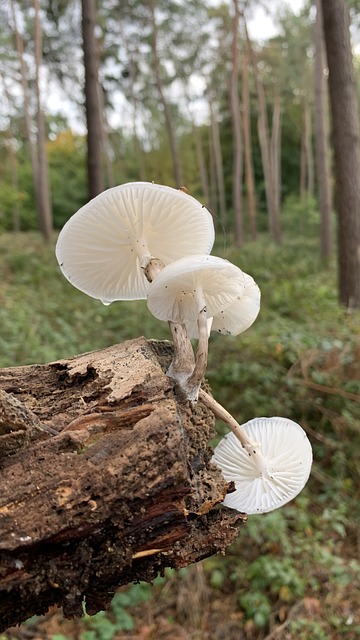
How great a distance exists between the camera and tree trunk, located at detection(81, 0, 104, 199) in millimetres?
7449

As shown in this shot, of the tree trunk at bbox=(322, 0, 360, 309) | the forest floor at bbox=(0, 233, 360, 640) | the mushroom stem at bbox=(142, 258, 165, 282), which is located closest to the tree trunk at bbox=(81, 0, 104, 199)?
the forest floor at bbox=(0, 233, 360, 640)

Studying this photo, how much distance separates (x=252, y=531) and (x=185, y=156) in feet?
80.1

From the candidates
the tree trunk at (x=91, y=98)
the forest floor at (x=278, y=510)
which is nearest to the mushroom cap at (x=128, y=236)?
the forest floor at (x=278, y=510)

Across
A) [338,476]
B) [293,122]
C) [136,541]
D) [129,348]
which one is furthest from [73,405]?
[293,122]

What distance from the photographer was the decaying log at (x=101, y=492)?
4.14 ft

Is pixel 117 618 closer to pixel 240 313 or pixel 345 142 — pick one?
pixel 240 313

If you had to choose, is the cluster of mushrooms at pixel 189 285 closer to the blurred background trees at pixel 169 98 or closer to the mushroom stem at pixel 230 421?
the mushroom stem at pixel 230 421

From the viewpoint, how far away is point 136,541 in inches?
52.9

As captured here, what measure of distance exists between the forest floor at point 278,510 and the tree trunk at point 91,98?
229 centimetres

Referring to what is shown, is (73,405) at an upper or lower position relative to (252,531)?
upper

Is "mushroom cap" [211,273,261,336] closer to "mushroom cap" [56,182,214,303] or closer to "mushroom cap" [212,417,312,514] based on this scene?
"mushroom cap" [56,182,214,303]

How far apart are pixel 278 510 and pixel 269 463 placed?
2.42 m

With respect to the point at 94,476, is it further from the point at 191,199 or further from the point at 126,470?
A: the point at 191,199

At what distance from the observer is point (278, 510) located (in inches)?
158
